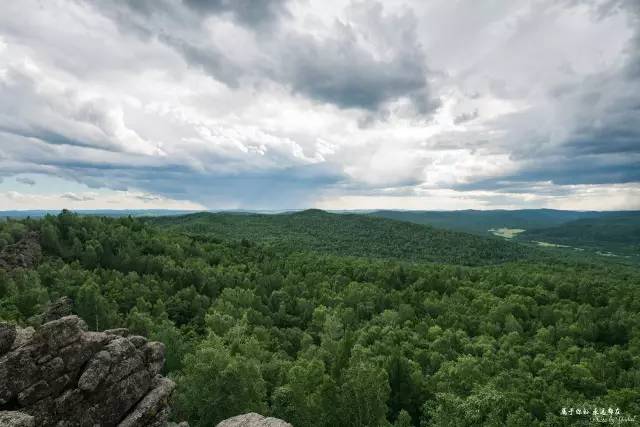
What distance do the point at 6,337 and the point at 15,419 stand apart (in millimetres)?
9298

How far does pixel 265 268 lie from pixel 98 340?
131056 mm

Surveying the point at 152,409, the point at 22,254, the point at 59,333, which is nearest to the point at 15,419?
the point at 59,333

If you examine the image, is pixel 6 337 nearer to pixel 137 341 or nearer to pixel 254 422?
pixel 137 341

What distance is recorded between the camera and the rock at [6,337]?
3694cm

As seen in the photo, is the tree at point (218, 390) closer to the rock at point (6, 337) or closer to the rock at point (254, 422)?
the rock at point (254, 422)

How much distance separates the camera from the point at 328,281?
15862 cm

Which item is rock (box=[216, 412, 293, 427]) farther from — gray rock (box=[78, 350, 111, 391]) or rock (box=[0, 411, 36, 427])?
rock (box=[0, 411, 36, 427])

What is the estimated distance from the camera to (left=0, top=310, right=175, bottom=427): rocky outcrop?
1389 inches

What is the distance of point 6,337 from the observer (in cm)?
3716

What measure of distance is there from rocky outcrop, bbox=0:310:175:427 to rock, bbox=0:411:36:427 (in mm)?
106

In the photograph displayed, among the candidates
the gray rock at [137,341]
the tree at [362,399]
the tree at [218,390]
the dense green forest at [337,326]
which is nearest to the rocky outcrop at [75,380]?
the gray rock at [137,341]

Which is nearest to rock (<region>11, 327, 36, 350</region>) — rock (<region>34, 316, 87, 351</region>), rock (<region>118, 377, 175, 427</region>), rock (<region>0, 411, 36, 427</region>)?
rock (<region>34, 316, 87, 351</region>)

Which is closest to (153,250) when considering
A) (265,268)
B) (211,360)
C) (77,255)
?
(77,255)

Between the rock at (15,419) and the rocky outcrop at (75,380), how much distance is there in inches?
4.2
